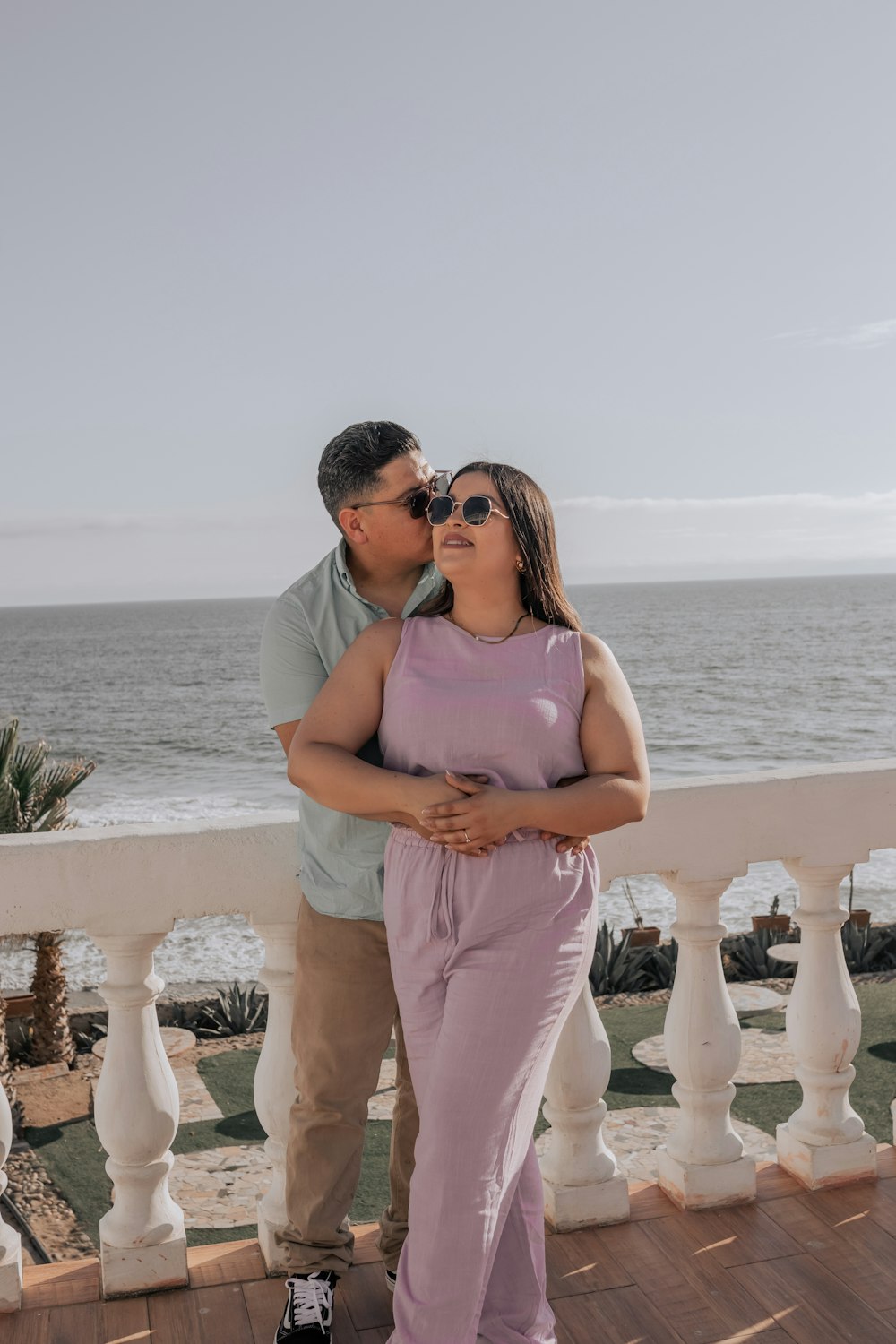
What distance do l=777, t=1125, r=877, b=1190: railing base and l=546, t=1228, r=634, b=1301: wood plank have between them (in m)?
0.50

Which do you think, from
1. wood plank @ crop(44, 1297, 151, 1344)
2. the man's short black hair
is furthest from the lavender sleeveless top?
wood plank @ crop(44, 1297, 151, 1344)

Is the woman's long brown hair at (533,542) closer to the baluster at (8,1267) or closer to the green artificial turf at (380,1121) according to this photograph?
the baluster at (8,1267)

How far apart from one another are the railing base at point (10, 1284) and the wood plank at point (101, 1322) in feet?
0.24

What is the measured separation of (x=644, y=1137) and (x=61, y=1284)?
22.4 feet

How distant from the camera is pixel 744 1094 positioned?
29.4 feet

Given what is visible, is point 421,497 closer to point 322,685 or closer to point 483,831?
point 322,685

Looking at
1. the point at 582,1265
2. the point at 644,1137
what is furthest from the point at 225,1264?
the point at 644,1137

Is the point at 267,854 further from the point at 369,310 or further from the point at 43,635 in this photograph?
the point at 43,635

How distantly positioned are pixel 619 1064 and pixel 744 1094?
4.88 feet

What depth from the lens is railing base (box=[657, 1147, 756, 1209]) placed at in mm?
2611

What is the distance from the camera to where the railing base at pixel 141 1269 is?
2.31m

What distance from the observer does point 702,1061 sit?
8.52ft

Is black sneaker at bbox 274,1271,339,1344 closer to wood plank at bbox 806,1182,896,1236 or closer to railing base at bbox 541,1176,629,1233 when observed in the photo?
railing base at bbox 541,1176,629,1233

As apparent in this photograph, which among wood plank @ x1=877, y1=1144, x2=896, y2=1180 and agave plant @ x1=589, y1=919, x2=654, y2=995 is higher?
wood plank @ x1=877, y1=1144, x2=896, y2=1180
